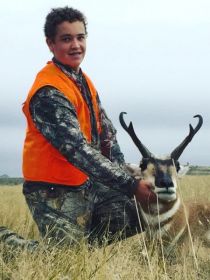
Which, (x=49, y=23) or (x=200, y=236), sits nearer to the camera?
(x=49, y=23)

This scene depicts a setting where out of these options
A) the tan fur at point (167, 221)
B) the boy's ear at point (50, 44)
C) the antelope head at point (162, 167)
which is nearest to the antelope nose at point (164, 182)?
the antelope head at point (162, 167)

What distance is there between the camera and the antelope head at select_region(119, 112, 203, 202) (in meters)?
4.91

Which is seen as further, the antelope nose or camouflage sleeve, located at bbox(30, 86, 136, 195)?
the antelope nose

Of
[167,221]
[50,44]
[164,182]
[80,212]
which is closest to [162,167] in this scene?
[164,182]

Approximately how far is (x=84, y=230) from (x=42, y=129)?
93 cm

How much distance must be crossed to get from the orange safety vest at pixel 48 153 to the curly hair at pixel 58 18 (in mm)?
355

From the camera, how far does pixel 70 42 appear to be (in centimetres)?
516

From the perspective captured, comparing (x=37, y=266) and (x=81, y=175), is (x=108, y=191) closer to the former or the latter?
(x=81, y=175)

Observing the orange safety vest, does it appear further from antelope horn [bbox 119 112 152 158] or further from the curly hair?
antelope horn [bbox 119 112 152 158]

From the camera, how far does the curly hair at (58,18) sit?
5.18 m

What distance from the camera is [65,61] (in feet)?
17.2

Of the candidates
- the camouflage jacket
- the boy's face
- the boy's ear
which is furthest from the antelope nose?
the boy's ear

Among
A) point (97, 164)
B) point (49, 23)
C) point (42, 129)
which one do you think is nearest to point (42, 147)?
point (42, 129)

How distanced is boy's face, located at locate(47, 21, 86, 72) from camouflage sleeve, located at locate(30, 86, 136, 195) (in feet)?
1.54
